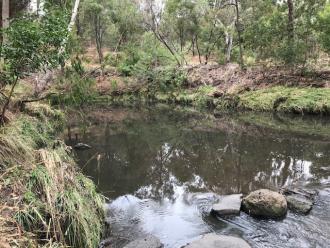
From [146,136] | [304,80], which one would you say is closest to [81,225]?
[146,136]

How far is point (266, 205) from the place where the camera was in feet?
20.2

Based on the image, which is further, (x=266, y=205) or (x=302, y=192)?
(x=302, y=192)

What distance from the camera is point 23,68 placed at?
22.2ft

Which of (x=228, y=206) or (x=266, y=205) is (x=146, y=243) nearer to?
(x=228, y=206)

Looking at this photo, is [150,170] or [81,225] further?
[150,170]

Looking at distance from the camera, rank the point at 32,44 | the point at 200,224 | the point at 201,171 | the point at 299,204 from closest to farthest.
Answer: the point at 200,224 < the point at 32,44 < the point at 299,204 < the point at 201,171

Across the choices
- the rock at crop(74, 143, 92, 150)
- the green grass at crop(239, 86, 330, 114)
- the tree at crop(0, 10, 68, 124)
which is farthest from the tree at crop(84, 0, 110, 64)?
the tree at crop(0, 10, 68, 124)

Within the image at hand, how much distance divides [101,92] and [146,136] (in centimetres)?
1391

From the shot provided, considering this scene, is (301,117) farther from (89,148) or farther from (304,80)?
(89,148)

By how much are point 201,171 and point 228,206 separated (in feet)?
9.04

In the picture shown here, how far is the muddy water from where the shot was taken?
5.87m

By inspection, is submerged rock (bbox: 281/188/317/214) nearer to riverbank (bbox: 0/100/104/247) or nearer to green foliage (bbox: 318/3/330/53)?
riverbank (bbox: 0/100/104/247)

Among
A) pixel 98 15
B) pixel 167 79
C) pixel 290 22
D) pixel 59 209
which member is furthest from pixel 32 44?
pixel 98 15

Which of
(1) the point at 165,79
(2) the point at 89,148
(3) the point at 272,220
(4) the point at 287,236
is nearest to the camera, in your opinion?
(4) the point at 287,236
